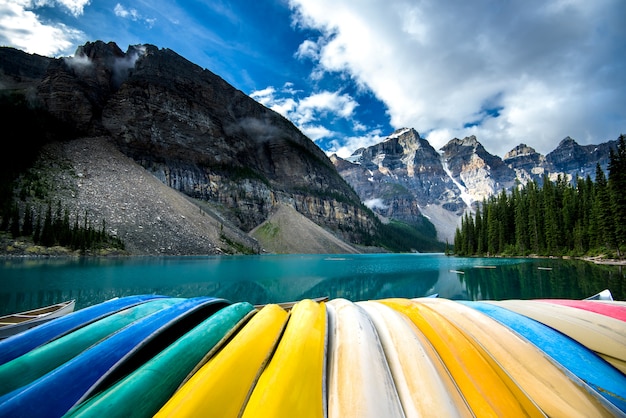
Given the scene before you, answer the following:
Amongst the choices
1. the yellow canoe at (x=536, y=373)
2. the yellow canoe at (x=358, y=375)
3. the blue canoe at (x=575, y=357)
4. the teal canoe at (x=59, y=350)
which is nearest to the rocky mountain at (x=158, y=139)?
the teal canoe at (x=59, y=350)

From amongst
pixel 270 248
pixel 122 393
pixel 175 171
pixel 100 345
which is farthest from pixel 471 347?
pixel 175 171

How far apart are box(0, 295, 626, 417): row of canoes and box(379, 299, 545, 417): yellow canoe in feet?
0.04

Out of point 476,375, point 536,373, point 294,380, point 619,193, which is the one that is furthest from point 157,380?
point 619,193

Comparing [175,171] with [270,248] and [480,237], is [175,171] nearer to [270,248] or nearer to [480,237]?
[270,248]

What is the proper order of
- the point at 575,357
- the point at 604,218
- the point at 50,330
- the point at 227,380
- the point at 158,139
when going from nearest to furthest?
the point at 227,380, the point at 575,357, the point at 50,330, the point at 604,218, the point at 158,139

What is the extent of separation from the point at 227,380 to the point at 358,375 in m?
1.04

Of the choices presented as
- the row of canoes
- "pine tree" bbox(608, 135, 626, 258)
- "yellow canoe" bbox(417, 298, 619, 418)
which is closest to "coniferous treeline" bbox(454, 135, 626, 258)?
"pine tree" bbox(608, 135, 626, 258)

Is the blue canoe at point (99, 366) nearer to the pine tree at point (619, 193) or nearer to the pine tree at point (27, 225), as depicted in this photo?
the pine tree at point (619, 193)

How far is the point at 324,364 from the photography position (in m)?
2.47

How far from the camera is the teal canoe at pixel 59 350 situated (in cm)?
247

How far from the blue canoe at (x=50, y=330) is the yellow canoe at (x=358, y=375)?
121 inches

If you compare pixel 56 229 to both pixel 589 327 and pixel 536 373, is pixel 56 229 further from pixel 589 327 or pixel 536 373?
pixel 589 327

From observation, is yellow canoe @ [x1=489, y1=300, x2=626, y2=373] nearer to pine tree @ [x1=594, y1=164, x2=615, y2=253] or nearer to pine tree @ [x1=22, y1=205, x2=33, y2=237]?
pine tree @ [x1=594, y1=164, x2=615, y2=253]

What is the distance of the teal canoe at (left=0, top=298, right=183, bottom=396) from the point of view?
2467 millimetres
